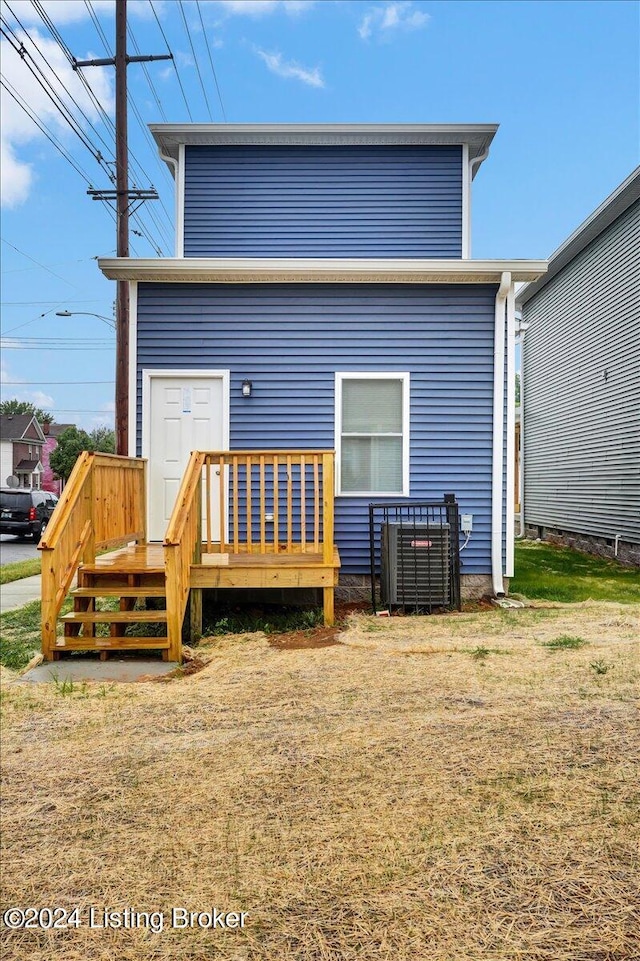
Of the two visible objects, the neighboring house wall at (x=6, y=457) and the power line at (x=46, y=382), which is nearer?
the neighboring house wall at (x=6, y=457)

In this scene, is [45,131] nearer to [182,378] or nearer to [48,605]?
[182,378]

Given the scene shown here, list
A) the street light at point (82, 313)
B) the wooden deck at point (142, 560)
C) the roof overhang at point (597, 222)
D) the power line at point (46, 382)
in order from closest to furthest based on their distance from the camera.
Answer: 1. the wooden deck at point (142, 560)
2. the roof overhang at point (597, 222)
3. the street light at point (82, 313)
4. the power line at point (46, 382)

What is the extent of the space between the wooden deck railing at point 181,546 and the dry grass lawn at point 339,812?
590mm

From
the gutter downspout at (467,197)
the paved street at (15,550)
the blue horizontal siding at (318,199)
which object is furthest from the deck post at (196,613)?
the paved street at (15,550)

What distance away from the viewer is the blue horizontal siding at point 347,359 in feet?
23.9

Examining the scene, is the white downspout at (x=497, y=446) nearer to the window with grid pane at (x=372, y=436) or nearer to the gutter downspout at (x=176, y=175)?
the window with grid pane at (x=372, y=436)

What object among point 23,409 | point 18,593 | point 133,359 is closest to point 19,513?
point 18,593

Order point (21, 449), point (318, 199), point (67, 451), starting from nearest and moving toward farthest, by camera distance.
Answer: point (318, 199)
point (67, 451)
point (21, 449)

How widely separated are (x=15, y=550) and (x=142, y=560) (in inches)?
472

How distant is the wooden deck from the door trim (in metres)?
0.48

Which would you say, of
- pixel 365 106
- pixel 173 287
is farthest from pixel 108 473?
pixel 365 106

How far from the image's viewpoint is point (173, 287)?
7.27 meters

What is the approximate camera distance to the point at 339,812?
8.58 feet

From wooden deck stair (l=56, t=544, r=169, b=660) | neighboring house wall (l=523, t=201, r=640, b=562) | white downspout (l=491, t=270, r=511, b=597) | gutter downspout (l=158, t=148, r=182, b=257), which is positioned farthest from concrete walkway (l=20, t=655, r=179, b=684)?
neighboring house wall (l=523, t=201, r=640, b=562)
